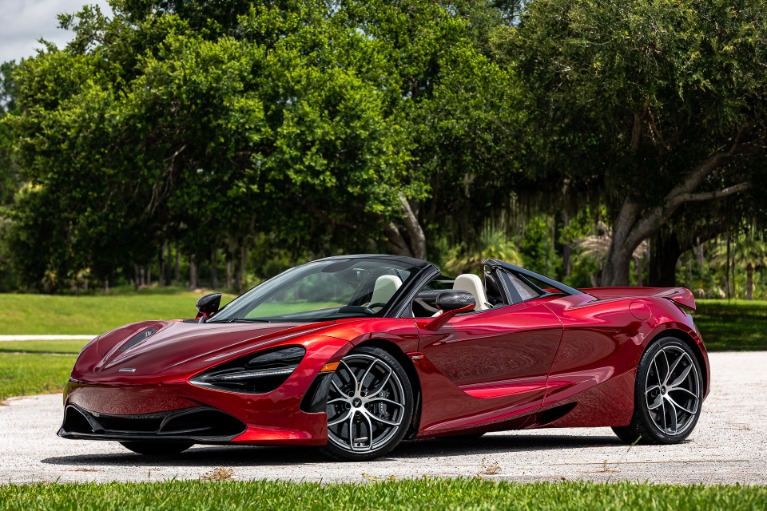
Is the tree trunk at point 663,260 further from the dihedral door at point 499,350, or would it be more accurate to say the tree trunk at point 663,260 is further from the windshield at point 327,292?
the windshield at point 327,292

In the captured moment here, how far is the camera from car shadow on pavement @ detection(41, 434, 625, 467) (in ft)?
24.3

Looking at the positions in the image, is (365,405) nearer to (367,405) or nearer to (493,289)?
(367,405)

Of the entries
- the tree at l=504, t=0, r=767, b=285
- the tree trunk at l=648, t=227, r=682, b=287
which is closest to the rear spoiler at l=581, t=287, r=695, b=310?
the tree at l=504, t=0, r=767, b=285

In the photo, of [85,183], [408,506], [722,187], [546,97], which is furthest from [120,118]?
[408,506]

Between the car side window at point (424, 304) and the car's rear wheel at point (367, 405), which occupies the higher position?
the car side window at point (424, 304)

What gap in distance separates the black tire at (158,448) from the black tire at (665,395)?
3.07 m

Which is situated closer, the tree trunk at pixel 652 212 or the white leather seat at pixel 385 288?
the white leather seat at pixel 385 288

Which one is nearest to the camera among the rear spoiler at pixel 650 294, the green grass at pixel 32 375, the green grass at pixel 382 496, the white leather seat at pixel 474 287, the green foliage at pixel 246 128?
the green grass at pixel 382 496

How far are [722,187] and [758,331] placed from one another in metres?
6.01

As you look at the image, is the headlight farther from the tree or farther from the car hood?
the tree

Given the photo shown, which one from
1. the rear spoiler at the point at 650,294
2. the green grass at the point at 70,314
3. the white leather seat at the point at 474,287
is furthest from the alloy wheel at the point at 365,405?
the green grass at the point at 70,314

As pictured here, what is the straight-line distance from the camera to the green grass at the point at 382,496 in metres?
5.03

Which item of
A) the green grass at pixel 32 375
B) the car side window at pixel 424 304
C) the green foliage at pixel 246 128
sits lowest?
the green grass at pixel 32 375

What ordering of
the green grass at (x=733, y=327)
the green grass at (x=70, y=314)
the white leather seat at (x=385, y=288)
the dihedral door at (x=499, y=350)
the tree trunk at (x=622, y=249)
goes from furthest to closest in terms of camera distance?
the green grass at (x=70, y=314), the tree trunk at (x=622, y=249), the green grass at (x=733, y=327), the white leather seat at (x=385, y=288), the dihedral door at (x=499, y=350)
